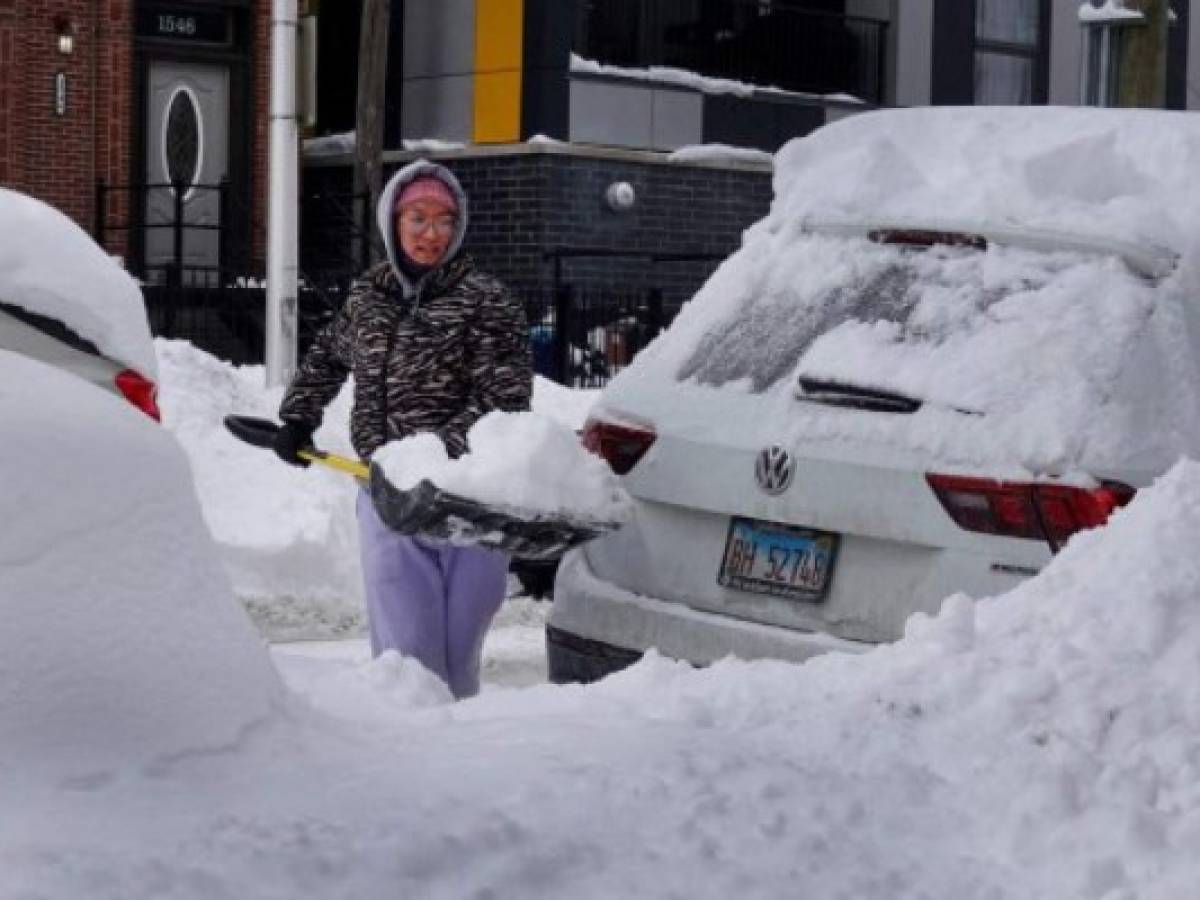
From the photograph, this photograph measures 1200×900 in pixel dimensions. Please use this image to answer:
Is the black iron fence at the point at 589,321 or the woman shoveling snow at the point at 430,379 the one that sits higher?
the woman shoveling snow at the point at 430,379

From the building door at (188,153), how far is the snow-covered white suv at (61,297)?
18.7m

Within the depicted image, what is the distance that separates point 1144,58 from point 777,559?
992cm

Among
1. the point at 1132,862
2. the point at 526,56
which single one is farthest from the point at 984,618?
the point at 526,56

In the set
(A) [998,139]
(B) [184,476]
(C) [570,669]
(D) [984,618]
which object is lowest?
(C) [570,669]

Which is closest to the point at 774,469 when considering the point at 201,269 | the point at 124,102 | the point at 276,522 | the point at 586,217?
the point at 276,522

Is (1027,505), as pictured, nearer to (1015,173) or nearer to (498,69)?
(1015,173)

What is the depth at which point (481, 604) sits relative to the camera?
7.05 metres

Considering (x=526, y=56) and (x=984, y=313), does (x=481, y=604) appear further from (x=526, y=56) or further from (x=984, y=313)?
(x=526, y=56)

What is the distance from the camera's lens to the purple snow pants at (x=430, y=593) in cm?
700

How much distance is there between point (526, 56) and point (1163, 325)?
799 inches

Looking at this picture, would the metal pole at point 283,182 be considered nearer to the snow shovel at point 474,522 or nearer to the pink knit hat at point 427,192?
the pink knit hat at point 427,192

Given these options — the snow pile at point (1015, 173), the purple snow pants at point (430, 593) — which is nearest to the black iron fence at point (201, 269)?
the purple snow pants at point (430, 593)

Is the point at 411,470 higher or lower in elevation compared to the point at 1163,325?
lower

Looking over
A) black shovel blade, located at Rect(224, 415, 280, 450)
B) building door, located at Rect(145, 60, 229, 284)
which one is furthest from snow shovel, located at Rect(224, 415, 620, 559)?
building door, located at Rect(145, 60, 229, 284)
